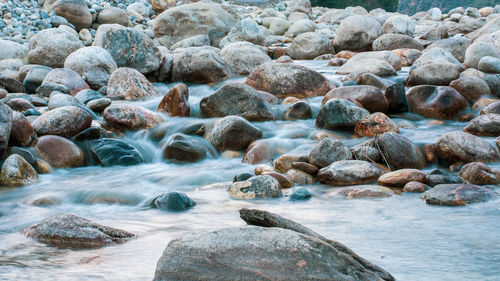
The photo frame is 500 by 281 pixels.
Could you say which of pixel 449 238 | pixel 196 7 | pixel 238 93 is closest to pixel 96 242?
pixel 449 238

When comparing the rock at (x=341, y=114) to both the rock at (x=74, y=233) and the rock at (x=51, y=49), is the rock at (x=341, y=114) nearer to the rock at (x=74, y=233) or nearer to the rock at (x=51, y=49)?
the rock at (x=74, y=233)

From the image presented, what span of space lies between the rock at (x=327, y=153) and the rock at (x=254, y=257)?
311 centimetres

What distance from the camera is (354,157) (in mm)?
5602

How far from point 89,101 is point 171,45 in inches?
328

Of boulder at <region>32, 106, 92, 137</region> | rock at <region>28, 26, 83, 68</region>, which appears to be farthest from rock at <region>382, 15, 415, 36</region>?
boulder at <region>32, 106, 92, 137</region>

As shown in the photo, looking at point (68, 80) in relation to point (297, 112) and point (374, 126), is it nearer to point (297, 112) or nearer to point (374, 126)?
point (297, 112)

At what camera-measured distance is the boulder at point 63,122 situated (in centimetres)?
602

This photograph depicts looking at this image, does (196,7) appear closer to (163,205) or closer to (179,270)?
(163,205)

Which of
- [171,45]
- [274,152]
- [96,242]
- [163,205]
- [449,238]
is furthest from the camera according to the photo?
[171,45]

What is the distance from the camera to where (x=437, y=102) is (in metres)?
7.48

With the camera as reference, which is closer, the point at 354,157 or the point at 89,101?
the point at 354,157

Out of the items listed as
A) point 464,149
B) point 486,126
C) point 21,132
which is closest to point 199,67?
point 21,132

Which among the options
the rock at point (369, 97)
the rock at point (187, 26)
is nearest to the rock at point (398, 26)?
the rock at point (187, 26)

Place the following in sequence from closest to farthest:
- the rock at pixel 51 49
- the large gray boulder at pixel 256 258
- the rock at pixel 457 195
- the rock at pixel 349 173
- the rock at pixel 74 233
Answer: the large gray boulder at pixel 256 258 → the rock at pixel 74 233 → the rock at pixel 457 195 → the rock at pixel 349 173 → the rock at pixel 51 49
